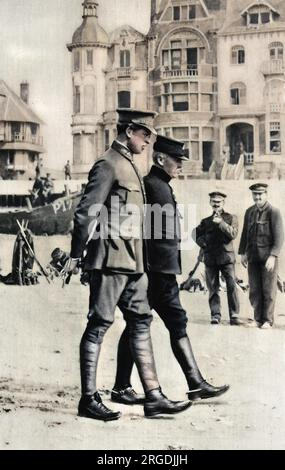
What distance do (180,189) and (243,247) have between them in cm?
74

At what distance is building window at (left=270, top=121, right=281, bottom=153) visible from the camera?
7371mm

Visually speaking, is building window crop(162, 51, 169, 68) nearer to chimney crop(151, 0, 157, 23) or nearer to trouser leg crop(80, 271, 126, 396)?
chimney crop(151, 0, 157, 23)

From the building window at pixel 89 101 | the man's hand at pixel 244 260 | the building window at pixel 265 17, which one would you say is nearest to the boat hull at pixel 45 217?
the building window at pixel 89 101

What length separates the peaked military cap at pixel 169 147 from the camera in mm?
6539

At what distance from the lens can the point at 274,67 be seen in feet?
24.2

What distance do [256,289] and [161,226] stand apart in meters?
1.26

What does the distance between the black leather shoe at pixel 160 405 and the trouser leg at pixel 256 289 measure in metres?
1.11

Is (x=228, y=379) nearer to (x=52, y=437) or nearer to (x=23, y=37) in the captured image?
(x=52, y=437)

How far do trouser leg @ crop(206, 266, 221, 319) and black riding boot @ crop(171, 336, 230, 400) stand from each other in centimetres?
64

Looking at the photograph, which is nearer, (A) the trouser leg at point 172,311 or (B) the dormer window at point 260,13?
(A) the trouser leg at point 172,311

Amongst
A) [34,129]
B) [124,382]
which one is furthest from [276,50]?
[124,382]

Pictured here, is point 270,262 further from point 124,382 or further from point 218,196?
point 124,382

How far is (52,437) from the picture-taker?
6680mm

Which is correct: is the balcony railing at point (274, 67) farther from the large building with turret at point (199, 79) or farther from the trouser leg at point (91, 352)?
the trouser leg at point (91, 352)
